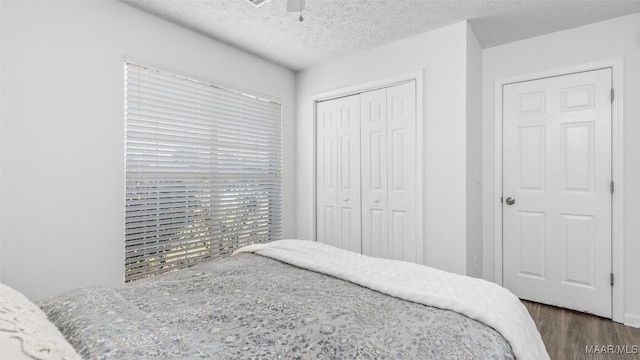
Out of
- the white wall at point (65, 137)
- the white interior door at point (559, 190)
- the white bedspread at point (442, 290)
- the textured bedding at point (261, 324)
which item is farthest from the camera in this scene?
the white interior door at point (559, 190)

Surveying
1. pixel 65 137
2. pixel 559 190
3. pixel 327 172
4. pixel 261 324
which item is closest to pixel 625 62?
pixel 559 190

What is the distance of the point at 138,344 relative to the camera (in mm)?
861

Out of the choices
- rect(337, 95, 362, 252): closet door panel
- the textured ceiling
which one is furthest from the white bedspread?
the textured ceiling

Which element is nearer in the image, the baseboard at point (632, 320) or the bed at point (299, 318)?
the bed at point (299, 318)

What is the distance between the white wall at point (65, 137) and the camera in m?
1.87


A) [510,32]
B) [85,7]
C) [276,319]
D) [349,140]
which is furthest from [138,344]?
[510,32]

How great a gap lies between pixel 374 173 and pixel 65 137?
8.26ft

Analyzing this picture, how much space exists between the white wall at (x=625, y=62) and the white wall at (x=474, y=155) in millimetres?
397

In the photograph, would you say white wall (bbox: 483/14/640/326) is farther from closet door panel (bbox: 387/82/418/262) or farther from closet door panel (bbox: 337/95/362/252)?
closet door panel (bbox: 337/95/362/252)

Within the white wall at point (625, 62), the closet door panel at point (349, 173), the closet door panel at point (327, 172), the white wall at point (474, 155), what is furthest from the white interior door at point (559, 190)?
the closet door panel at point (327, 172)

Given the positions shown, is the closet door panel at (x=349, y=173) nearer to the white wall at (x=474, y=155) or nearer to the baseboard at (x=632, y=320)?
the white wall at (x=474, y=155)

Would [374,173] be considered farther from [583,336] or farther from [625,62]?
[625,62]

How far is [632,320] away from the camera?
2469 mm

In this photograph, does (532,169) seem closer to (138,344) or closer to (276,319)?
(276,319)
